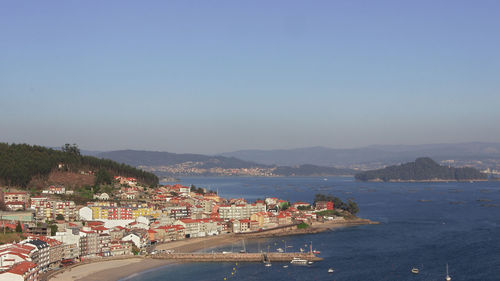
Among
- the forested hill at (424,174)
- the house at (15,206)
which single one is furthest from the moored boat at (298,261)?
the forested hill at (424,174)

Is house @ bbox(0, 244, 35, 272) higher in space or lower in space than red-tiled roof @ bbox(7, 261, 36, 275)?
higher

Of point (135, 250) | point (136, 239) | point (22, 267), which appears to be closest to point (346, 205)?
point (136, 239)

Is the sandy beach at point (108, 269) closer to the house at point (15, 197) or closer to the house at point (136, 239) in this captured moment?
the house at point (136, 239)

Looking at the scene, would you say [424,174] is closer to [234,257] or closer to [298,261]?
[234,257]

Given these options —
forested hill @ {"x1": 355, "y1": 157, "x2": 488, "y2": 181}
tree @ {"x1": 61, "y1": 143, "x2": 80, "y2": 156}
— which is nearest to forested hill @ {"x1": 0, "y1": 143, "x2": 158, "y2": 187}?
tree @ {"x1": 61, "y1": 143, "x2": 80, "y2": 156}

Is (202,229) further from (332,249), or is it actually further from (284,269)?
(284,269)

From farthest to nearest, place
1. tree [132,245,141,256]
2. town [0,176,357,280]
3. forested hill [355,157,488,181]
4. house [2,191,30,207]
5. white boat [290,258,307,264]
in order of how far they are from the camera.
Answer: forested hill [355,157,488,181], house [2,191,30,207], tree [132,245,141,256], white boat [290,258,307,264], town [0,176,357,280]

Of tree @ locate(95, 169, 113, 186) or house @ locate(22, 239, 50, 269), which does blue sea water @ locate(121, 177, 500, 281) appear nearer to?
house @ locate(22, 239, 50, 269)

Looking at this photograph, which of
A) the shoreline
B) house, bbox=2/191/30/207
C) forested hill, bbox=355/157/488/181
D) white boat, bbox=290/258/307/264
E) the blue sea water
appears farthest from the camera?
forested hill, bbox=355/157/488/181

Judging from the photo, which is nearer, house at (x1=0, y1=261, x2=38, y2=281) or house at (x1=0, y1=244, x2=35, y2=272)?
house at (x1=0, y1=261, x2=38, y2=281)

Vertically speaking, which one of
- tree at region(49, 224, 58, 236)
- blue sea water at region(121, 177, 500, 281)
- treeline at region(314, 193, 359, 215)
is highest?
tree at region(49, 224, 58, 236)
